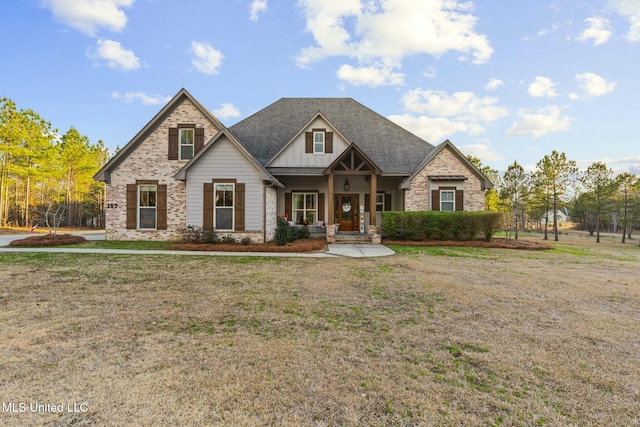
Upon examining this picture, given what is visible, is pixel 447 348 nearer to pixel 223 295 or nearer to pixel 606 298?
pixel 223 295

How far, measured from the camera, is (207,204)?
14.5 m

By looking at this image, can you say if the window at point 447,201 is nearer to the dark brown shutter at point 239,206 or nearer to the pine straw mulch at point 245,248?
the pine straw mulch at point 245,248

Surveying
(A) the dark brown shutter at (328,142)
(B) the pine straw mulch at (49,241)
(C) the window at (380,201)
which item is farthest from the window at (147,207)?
(C) the window at (380,201)

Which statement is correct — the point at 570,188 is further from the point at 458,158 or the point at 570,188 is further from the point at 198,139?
the point at 198,139

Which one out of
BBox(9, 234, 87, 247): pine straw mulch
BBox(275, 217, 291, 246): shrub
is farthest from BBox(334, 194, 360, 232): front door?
BBox(9, 234, 87, 247): pine straw mulch

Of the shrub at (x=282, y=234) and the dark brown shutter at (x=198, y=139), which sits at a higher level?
the dark brown shutter at (x=198, y=139)

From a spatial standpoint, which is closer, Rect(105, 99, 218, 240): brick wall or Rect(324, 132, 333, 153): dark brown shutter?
Rect(105, 99, 218, 240): brick wall

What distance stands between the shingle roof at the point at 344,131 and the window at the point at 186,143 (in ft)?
13.4

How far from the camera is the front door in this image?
1897 centimetres

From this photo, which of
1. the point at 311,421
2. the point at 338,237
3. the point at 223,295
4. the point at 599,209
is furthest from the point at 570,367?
the point at 599,209

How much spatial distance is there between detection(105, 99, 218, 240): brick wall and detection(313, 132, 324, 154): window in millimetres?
5511

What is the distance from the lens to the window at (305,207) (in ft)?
61.3

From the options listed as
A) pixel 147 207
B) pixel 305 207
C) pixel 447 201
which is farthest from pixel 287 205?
pixel 447 201

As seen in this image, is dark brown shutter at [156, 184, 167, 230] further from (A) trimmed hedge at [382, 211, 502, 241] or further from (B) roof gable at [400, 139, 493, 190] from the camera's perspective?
(B) roof gable at [400, 139, 493, 190]
